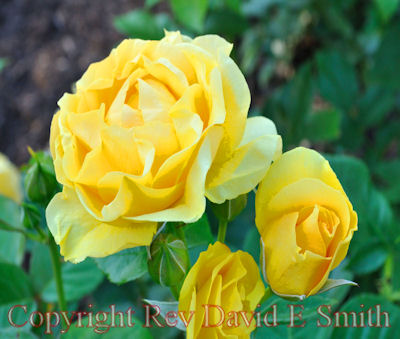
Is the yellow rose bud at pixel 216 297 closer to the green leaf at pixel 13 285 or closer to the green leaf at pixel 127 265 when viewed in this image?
the green leaf at pixel 127 265

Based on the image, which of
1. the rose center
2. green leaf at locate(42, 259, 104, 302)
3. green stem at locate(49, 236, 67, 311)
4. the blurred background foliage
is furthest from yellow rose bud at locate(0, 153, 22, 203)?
the rose center

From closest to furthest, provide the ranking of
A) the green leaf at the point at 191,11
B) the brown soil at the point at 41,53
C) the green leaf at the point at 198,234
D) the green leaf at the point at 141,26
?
the green leaf at the point at 198,234 < the green leaf at the point at 191,11 < the green leaf at the point at 141,26 < the brown soil at the point at 41,53

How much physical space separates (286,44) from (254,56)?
13 centimetres

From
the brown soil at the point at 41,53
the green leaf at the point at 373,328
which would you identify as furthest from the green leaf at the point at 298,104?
the brown soil at the point at 41,53

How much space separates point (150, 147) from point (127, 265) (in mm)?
237

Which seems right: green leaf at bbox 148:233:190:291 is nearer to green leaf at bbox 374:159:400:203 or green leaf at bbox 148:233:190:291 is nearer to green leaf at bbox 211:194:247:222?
green leaf at bbox 211:194:247:222

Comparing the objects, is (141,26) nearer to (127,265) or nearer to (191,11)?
(191,11)

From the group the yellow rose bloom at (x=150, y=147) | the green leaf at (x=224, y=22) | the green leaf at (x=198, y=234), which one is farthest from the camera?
the green leaf at (x=224, y=22)

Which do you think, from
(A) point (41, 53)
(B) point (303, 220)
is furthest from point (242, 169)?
(A) point (41, 53)

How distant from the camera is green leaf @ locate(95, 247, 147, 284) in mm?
638

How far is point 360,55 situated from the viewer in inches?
72.0

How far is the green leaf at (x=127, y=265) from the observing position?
2.09 ft

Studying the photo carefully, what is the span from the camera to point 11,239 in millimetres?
904

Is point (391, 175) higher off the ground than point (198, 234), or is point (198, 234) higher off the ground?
point (198, 234)
